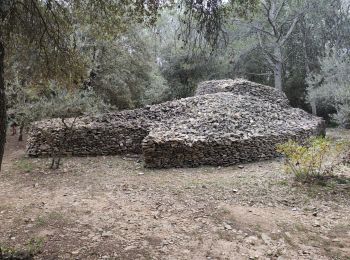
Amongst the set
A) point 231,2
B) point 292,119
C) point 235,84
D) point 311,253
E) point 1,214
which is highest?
point 231,2

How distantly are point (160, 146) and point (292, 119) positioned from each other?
5.90 meters

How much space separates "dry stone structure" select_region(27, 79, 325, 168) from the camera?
919 centimetres

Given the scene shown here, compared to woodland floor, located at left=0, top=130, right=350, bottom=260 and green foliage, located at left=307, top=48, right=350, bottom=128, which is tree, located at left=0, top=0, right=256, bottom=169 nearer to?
woodland floor, located at left=0, top=130, right=350, bottom=260

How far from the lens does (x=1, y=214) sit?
19.7ft

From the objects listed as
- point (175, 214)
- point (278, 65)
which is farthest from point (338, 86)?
point (175, 214)

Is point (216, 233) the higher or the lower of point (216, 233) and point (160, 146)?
the lower

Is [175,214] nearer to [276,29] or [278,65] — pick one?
[278,65]

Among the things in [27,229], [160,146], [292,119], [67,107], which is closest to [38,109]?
[67,107]

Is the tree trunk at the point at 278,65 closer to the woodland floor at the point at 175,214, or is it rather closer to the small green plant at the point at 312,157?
the woodland floor at the point at 175,214

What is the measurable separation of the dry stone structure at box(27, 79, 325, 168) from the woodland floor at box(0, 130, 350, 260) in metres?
0.61

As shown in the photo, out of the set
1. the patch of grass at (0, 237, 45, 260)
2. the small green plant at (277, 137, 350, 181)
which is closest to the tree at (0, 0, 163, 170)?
the patch of grass at (0, 237, 45, 260)

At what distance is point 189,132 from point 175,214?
13.7 feet

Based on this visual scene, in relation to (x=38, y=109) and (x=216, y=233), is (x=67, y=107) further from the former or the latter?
(x=216, y=233)

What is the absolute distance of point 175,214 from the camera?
19.2ft
